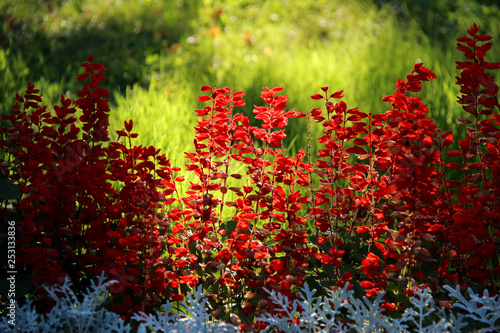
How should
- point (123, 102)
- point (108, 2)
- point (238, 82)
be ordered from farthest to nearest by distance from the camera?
1. point (108, 2)
2. point (238, 82)
3. point (123, 102)

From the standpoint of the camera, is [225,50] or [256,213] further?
[225,50]

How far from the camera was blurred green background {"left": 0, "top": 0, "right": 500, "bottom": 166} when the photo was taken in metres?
4.28

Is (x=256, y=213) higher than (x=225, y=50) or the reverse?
the reverse

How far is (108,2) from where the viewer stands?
793 cm

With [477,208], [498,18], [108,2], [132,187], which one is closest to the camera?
[477,208]

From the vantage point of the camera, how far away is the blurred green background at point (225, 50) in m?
4.28

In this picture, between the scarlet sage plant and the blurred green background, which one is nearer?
the scarlet sage plant

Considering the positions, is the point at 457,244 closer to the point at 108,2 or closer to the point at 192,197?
the point at 192,197

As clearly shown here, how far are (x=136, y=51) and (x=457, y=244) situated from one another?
5.41 metres

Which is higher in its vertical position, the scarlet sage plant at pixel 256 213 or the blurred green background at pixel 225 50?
the blurred green background at pixel 225 50

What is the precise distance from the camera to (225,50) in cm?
640

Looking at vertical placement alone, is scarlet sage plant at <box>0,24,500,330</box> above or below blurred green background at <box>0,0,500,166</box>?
below

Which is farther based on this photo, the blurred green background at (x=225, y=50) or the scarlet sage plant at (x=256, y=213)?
the blurred green background at (x=225, y=50)

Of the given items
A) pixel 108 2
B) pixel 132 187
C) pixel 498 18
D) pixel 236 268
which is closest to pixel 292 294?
pixel 236 268
